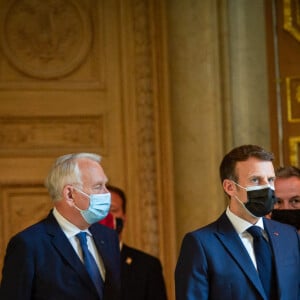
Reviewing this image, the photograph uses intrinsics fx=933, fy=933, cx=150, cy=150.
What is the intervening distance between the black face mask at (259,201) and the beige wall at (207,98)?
193cm

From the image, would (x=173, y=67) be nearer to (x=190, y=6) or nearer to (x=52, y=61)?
(x=190, y=6)

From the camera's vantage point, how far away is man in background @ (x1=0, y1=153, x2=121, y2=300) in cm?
381

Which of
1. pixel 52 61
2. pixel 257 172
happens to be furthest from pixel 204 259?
pixel 52 61

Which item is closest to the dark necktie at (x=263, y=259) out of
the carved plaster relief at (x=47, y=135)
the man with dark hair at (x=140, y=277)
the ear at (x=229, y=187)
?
the ear at (x=229, y=187)

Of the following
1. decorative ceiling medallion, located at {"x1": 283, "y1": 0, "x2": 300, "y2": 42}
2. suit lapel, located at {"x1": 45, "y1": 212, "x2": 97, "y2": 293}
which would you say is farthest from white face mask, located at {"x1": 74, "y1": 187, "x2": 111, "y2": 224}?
decorative ceiling medallion, located at {"x1": 283, "y1": 0, "x2": 300, "y2": 42}

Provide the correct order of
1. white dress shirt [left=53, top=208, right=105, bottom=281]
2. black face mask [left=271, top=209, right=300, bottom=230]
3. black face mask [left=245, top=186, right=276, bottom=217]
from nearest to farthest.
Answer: black face mask [left=245, top=186, right=276, bottom=217]
white dress shirt [left=53, top=208, right=105, bottom=281]
black face mask [left=271, top=209, right=300, bottom=230]

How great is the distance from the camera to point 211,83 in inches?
219

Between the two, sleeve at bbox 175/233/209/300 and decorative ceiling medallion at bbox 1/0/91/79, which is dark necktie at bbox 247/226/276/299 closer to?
sleeve at bbox 175/233/209/300

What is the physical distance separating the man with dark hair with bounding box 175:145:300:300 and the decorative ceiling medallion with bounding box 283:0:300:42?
7.45 feet

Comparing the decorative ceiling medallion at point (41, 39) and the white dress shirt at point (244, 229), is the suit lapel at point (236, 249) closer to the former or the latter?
the white dress shirt at point (244, 229)

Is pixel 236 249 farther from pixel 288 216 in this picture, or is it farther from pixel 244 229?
pixel 288 216

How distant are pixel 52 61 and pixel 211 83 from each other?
0.99 m

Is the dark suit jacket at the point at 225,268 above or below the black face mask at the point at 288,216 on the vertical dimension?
below

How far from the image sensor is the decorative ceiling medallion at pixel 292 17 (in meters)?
5.80
